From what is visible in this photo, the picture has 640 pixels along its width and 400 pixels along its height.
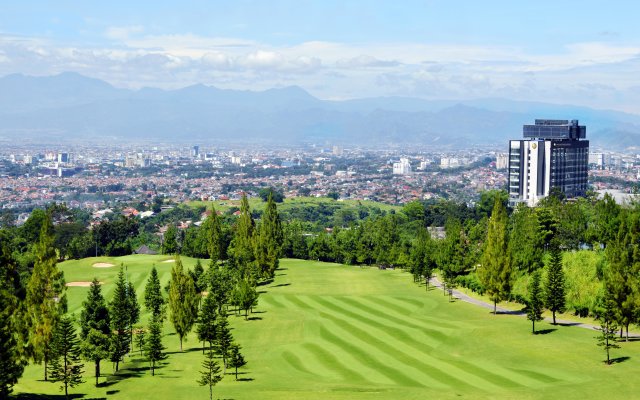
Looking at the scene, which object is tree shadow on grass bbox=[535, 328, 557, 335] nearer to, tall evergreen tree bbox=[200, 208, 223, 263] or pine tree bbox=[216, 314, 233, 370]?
pine tree bbox=[216, 314, 233, 370]

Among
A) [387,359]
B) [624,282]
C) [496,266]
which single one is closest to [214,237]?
[496,266]

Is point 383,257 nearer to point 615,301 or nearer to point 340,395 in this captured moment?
point 615,301

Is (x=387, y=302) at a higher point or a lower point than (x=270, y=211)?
lower

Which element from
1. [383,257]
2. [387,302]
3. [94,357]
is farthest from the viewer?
[383,257]

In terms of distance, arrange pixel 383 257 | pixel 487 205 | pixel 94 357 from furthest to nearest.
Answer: pixel 487 205
pixel 383 257
pixel 94 357

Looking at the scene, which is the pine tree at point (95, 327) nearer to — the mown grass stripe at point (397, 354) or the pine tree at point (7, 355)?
the pine tree at point (7, 355)

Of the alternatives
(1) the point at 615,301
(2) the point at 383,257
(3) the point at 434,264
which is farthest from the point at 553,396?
(2) the point at 383,257

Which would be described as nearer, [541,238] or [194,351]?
[194,351]
